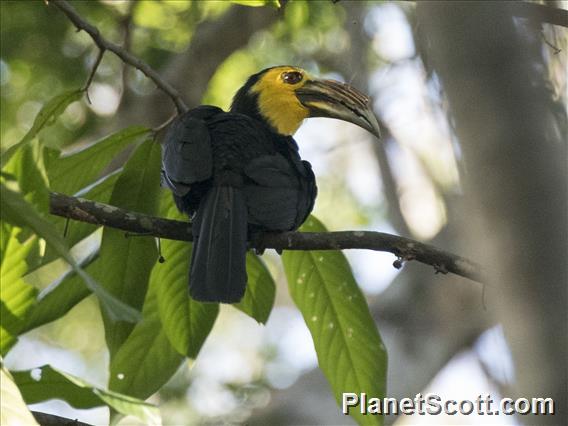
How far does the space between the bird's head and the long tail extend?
986mm

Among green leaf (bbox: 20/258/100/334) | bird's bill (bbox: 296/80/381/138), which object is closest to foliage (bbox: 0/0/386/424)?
green leaf (bbox: 20/258/100/334)

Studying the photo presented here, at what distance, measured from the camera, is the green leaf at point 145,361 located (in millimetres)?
3582

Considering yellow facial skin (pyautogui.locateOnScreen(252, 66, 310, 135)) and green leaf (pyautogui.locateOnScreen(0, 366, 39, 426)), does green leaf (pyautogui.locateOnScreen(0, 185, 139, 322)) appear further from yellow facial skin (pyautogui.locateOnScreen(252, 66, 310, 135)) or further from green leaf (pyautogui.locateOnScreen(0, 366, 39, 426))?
→ yellow facial skin (pyautogui.locateOnScreen(252, 66, 310, 135))

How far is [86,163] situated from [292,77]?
59.5 inches

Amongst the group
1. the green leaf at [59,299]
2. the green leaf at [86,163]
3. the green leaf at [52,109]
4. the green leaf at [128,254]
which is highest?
the green leaf at [52,109]

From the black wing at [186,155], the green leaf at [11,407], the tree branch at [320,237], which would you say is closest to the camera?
the green leaf at [11,407]

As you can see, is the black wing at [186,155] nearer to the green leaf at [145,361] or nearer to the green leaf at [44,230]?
the green leaf at [145,361]

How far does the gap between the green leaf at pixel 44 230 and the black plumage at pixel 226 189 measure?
1.08m

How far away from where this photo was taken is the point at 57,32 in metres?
7.38

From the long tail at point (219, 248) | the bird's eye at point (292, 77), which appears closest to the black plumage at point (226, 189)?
the long tail at point (219, 248)

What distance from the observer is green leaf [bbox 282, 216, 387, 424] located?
358 centimetres

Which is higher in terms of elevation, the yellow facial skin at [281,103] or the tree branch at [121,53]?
the yellow facial skin at [281,103]

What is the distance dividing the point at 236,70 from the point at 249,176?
546 cm

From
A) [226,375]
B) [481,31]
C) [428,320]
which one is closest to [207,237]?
[481,31]
